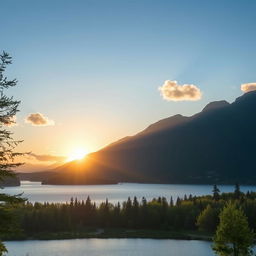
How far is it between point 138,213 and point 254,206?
157 ft

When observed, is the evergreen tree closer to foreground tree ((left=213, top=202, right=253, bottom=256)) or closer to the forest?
the forest

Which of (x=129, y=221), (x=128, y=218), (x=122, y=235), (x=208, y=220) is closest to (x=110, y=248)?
(x=122, y=235)

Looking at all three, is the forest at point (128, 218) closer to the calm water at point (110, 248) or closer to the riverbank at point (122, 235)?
the riverbank at point (122, 235)

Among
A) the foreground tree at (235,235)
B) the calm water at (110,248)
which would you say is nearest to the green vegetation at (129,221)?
the calm water at (110,248)

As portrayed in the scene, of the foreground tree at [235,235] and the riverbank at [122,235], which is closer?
the foreground tree at [235,235]

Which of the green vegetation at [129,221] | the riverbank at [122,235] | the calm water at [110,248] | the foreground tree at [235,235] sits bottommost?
the calm water at [110,248]

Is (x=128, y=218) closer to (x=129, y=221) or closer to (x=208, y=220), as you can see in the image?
(x=129, y=221)

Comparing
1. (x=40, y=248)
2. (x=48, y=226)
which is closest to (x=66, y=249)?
(x=40, y=248)

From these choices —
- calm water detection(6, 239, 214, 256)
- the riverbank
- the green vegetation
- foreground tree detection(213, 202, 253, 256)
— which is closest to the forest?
the green vegetation

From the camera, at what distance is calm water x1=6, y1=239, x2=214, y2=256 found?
134750mm

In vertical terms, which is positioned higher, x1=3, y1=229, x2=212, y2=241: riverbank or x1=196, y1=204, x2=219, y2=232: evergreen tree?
x1=196, y1=204, x2=219, y2=232: evergreen tree

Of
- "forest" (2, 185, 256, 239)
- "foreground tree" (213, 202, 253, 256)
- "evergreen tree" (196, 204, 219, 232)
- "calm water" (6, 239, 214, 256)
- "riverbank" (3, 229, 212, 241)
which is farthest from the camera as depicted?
"forest" (2, 185, 256, 239)

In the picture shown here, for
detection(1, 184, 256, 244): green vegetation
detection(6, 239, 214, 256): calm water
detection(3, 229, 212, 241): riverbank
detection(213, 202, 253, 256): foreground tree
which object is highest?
detection(213, 202, 253, 256): foreground tree

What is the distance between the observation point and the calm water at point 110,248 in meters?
135
